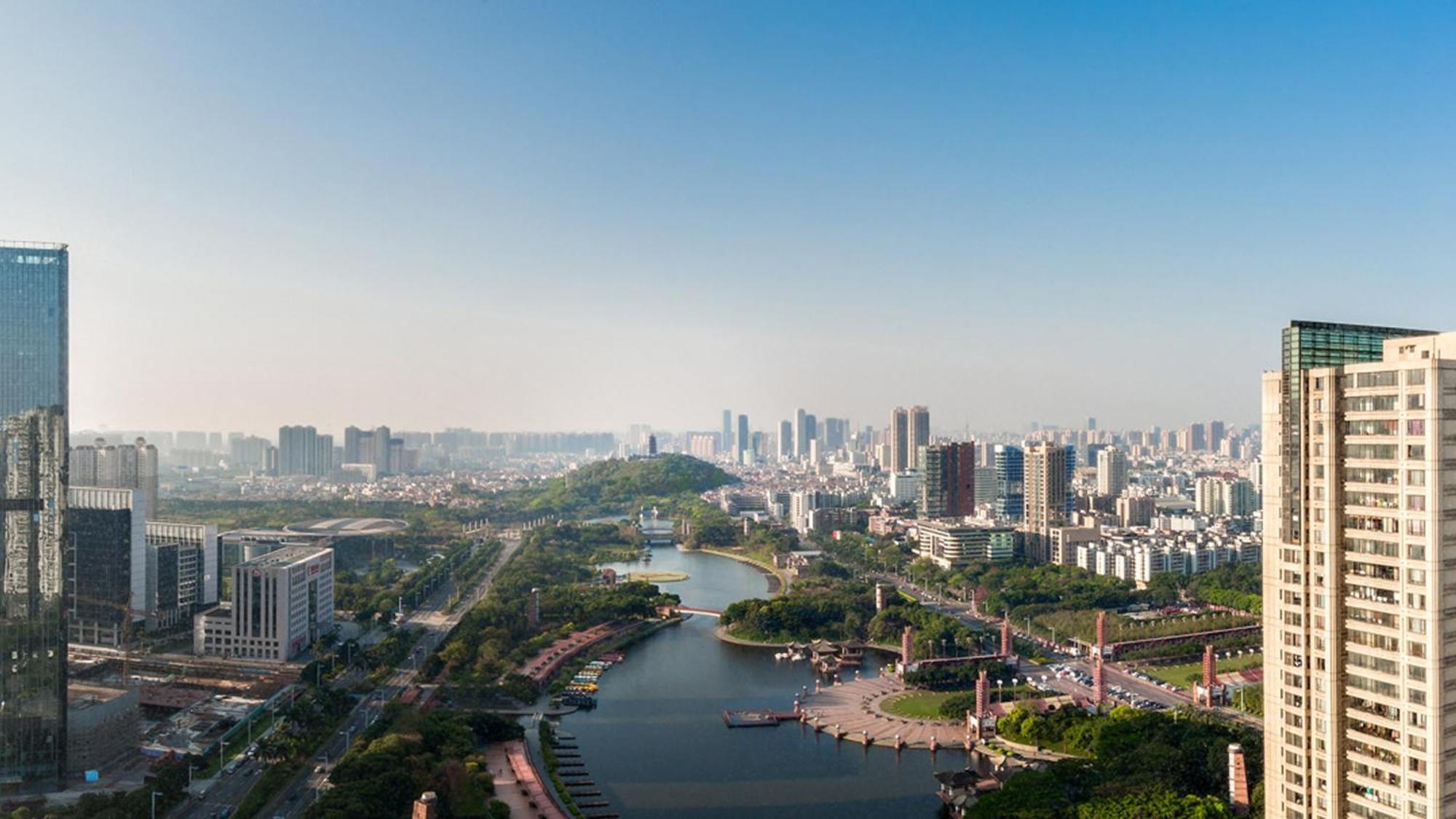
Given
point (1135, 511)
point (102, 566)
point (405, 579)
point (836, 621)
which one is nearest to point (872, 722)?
point (836, 621)

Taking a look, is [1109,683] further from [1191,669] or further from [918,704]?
[918,704]

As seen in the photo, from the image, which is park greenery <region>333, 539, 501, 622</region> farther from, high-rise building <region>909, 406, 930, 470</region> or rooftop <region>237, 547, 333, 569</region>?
high-rise building <region>909, 406, 930, 470</region>

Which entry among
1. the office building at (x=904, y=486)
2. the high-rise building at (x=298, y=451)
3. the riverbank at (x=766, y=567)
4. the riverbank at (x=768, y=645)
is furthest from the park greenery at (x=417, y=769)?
the high-rise building at (x=298, y=451)

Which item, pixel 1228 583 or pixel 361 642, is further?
pixel 1228 583

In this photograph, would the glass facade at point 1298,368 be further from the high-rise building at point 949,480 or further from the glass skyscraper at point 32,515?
the high-rise building at point 949,480

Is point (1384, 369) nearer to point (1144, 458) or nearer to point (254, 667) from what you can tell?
point (254, 667)

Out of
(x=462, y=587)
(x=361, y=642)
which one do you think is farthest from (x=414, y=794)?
(x=462, y=587)
